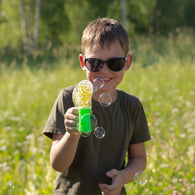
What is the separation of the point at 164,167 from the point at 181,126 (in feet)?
4.54

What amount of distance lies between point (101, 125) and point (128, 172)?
0.31 meters

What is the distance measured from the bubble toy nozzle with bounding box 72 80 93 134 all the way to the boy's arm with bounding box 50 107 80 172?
0.09 feet

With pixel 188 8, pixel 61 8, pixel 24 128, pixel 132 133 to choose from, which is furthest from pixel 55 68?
pixel 188 8

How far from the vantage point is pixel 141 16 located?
1784 cm

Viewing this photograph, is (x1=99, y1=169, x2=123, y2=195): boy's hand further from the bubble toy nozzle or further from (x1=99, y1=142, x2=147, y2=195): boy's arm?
the bubble toy nozzle

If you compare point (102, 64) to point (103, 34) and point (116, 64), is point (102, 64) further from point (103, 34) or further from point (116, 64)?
point (103, 34)

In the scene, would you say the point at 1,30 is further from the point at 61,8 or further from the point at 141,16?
the point at 141,16

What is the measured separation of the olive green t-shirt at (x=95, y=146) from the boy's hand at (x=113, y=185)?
0.07 metres

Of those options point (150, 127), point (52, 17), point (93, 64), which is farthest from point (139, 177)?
point (52, 17)

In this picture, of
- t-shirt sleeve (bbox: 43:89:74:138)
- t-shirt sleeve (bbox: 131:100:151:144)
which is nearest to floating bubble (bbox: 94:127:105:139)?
t-shirt sleeve (bbox: 43:89:74:138)

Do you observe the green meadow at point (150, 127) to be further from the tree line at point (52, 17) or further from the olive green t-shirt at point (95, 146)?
the tree line at point (52, 17)

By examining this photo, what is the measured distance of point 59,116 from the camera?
4.95 feet

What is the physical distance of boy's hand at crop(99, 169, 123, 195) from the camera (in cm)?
145

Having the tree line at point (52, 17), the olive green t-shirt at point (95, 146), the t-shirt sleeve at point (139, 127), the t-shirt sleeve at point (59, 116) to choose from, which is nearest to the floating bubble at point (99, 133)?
the olive green t-shirt at point (95, 146)
